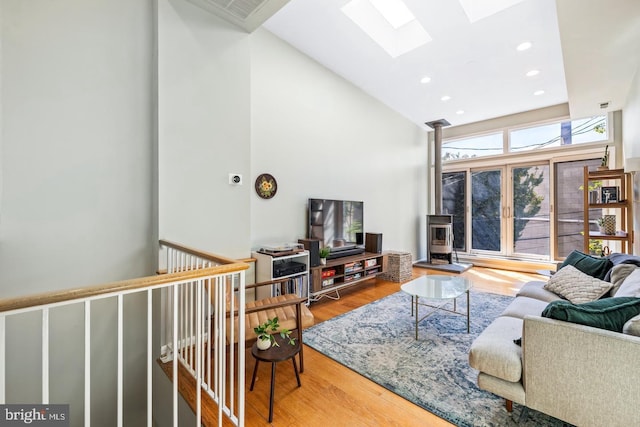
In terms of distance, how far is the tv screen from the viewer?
12.6ft

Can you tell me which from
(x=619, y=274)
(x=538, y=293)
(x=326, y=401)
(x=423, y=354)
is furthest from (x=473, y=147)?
(x=326, y=401)

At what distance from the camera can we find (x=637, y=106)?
2986mm

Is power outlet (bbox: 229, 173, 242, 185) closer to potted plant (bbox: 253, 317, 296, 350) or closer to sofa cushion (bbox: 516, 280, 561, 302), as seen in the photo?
potted plant (bbox: 253, 317, 296, 350)

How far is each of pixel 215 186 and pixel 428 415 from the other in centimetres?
247

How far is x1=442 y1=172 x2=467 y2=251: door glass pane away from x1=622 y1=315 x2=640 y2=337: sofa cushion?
5384 millimetres

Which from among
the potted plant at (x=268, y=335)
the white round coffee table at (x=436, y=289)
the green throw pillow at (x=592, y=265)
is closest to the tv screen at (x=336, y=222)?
the white round coffee table at (x=436, y=289)

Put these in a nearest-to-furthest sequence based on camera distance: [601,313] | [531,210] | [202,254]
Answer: [601,313] → [202,254] → [531,210]

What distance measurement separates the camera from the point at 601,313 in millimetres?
1436

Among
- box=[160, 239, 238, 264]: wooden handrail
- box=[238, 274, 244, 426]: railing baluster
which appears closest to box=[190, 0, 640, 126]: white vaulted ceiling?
box=[160, 239, 238, 264]: wooden handrail

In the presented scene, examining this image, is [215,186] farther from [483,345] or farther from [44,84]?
[483,345]

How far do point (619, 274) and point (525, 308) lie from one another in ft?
2.61

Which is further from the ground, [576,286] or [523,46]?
[523,46]

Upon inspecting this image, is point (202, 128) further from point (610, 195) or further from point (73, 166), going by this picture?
point (610, 195)

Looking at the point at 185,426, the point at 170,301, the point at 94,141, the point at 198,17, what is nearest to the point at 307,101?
the point at 198,17
